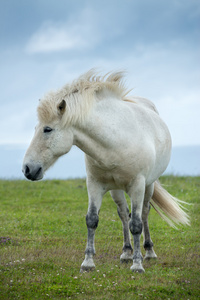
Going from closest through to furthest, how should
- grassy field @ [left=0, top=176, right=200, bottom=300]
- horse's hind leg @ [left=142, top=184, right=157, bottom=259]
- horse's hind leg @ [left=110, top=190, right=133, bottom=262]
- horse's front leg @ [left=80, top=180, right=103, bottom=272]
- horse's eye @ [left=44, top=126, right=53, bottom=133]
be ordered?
grassy field @ [left=0, top=176, right=200, bottom=300], horse's eye @ [left=44, top=126, right=53, bottom=133], horse's front leg @ [left=80, top=180, right=103, bottom=272], horse's hind leg @ [left=110, top=190, right=133, bottom=262], horse's hind leg @ [left=142, top=184, right=157, bottom=259]

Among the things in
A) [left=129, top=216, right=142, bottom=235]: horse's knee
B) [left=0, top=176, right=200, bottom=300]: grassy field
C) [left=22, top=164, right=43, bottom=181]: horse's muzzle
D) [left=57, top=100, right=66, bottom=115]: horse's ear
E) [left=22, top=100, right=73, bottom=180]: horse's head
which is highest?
[left=57, top=100, right=66, bottom=115]: horse's ear

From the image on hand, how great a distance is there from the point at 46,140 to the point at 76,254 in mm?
3278

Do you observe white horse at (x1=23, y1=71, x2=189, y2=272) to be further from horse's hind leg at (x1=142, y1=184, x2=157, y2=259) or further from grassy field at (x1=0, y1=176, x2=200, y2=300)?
horse's hind leg at (x1=142, y1=184, x2=157, y2=259)

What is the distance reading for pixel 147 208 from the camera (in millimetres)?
8312

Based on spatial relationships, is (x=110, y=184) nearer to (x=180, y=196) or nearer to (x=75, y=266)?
(x=75, y=266)

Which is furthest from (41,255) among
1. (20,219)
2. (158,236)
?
(20,219)

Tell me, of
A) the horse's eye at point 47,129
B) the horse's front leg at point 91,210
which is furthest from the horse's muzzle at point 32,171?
the horse's front leg at point 91,210

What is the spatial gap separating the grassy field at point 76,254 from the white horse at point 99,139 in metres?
0.61

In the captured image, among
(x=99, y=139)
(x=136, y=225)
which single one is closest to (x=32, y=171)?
(x=99, y=139)

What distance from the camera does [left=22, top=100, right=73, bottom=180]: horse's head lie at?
6.05m

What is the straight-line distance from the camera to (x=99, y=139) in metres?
6.35

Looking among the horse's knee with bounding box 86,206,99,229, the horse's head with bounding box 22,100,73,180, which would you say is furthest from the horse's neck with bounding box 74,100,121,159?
the horse's knee with bounding box 86,206,99,229

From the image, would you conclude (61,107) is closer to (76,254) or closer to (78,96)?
(78,96)

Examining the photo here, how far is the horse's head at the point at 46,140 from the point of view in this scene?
6.05m
